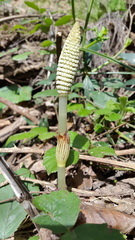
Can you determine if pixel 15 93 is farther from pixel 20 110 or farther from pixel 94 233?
pixel 94 233

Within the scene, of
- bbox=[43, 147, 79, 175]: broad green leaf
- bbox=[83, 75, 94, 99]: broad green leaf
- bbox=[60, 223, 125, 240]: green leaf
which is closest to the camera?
bbox=[60, 223, 125, 240]: green leaf

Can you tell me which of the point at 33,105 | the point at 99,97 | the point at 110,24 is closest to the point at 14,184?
the point at 99,97

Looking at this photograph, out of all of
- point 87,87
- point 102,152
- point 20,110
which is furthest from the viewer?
point 20,110

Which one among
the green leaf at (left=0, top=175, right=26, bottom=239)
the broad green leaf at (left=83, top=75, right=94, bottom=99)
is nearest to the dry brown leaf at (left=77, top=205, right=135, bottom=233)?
the green leaf at (left=0, top=175, right=26, bottom=239)

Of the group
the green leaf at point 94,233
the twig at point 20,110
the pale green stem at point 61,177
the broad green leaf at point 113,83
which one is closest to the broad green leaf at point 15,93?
the twig at point 20,110

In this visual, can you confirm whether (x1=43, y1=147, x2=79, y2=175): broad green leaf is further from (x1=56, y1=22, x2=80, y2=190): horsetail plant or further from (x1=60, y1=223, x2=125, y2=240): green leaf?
(x1=60, y1=223, x2=125, y2=240): green leaf

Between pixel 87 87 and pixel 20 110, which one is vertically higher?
pixel 87 87

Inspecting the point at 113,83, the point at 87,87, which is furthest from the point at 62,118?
the point at 113,83
